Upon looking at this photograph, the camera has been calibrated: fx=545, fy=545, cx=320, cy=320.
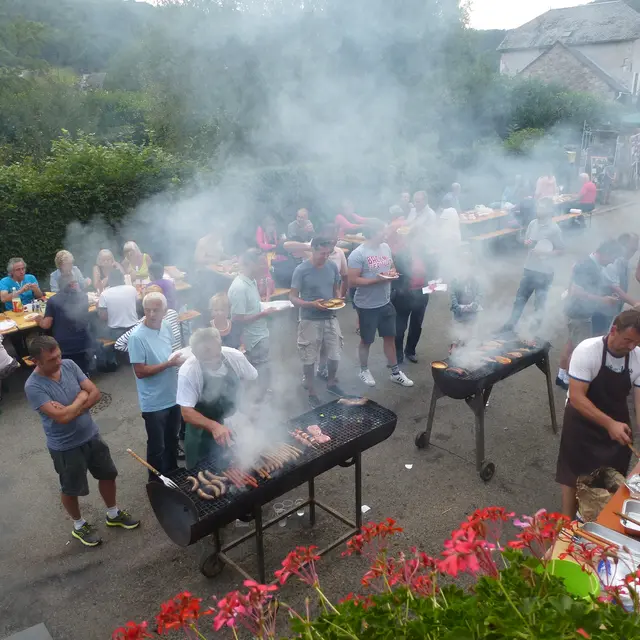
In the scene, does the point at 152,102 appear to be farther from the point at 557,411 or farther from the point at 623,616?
the point at 623,616

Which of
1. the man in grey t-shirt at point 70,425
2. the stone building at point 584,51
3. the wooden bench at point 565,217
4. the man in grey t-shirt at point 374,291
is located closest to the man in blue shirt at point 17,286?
the man in grey t-shirt at point 70,425

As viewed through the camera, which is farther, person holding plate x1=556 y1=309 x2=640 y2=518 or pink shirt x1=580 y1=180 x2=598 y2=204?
pink shirt x1=580 y1=180 x2=598 y2=204

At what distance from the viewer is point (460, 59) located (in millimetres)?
10781

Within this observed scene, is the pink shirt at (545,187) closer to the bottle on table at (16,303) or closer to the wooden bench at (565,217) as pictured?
the wooden bench at (565,217)

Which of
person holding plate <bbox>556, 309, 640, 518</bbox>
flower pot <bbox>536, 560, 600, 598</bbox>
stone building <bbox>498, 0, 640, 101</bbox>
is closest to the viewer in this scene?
flower pot <bbox>536, 560, 600, 598</bbox>

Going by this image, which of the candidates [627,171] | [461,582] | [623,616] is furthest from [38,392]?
[627,171]

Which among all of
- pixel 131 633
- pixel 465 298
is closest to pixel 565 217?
pixel 465 298

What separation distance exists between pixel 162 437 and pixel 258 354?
1395 millimetres

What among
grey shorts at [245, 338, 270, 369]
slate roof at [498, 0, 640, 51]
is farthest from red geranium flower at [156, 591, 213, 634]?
slate roof at [498, 0, 640, 51]

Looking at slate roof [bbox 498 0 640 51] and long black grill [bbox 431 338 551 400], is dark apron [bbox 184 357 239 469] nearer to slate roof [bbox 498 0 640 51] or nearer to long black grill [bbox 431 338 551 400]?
long black grill [bbox 431 338 551 400]

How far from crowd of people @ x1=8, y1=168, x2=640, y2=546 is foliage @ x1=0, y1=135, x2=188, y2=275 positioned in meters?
1.42

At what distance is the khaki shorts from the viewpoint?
5.64m

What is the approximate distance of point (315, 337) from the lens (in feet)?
18.6

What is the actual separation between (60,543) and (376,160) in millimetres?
9511
